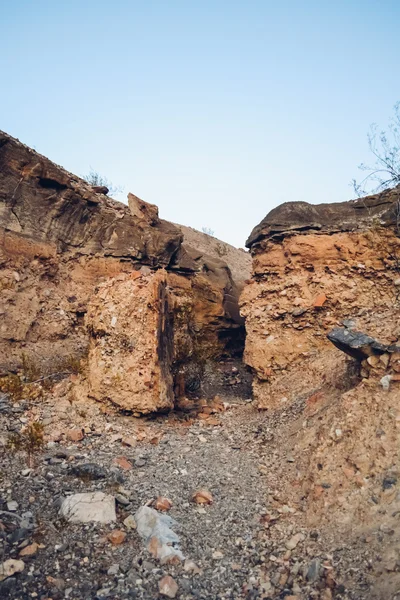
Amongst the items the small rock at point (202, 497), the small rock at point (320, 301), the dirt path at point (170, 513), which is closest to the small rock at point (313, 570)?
the dirt path at point (170, 513)

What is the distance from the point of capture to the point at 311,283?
316 inches

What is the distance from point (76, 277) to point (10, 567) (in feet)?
21.8

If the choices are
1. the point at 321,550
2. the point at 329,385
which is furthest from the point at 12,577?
the point at 329,385

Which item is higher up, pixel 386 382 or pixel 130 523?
Result: pixel 386 382

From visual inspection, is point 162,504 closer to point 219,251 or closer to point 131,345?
point 131,345

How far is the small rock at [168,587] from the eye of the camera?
121 inches

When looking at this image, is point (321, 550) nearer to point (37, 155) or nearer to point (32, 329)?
point (32, 329)

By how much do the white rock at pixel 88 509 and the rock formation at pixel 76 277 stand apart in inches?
94.6

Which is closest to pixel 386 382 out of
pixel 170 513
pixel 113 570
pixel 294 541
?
pixel 294 541

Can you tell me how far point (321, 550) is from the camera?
11.4 feet

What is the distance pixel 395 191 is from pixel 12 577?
7776 mm

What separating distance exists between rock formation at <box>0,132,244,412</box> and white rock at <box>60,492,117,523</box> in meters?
2.40

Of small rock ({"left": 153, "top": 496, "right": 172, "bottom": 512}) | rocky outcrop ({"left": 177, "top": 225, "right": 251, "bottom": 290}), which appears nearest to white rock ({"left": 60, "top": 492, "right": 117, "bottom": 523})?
small rock ({"left": 153, "top": 496, "right": 172, "bottom": 512})

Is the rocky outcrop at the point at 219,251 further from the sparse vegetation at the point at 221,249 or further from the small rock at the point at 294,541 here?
the small rock at the point at 294,541
